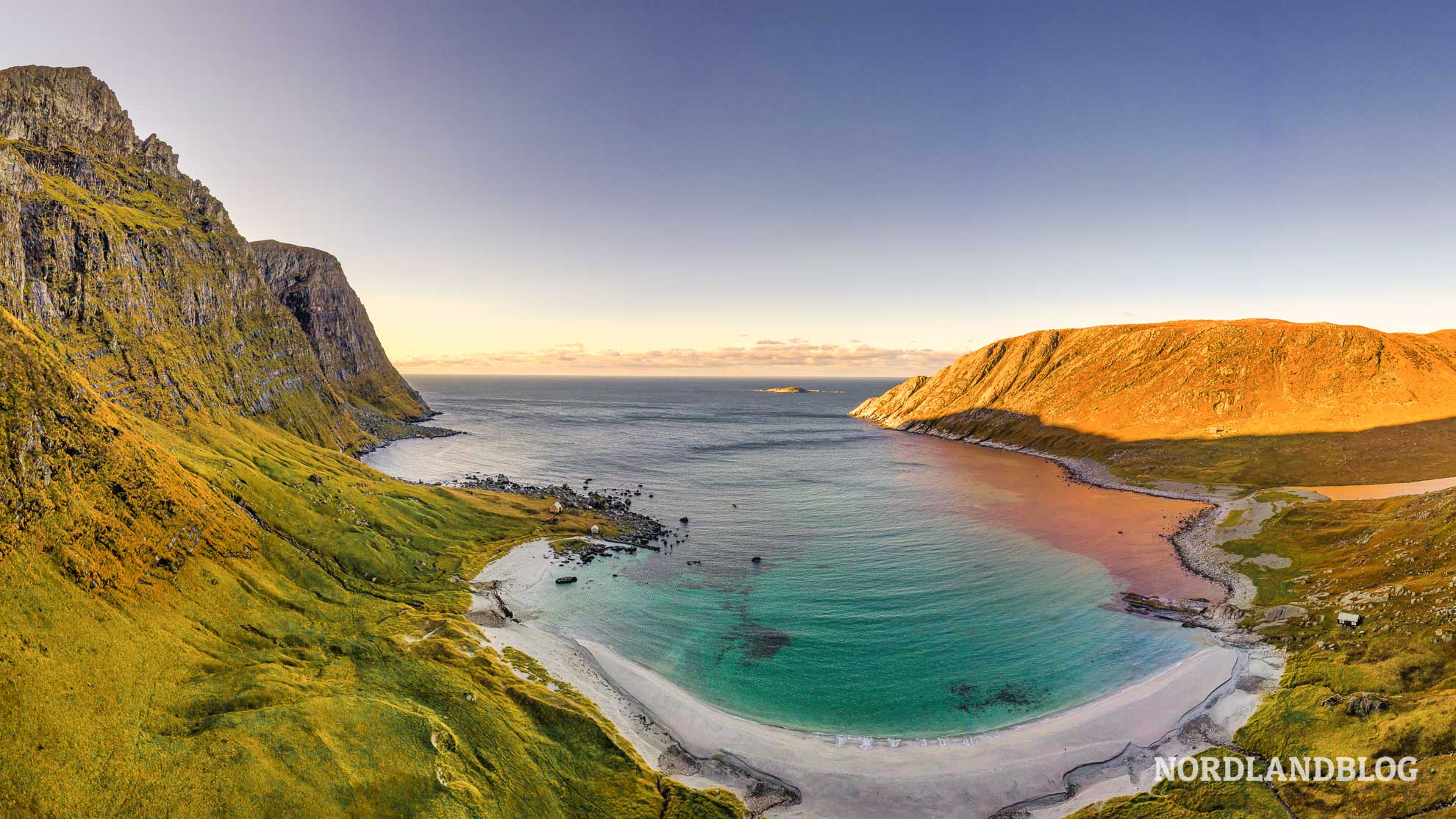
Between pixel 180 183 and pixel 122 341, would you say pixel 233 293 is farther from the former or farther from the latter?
pixel 122 341

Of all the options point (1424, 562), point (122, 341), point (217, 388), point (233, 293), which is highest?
point (233, 293)

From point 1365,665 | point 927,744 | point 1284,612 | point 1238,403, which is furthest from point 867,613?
point 1238,403

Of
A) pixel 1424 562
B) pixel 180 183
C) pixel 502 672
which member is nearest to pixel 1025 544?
pixel 1424 562

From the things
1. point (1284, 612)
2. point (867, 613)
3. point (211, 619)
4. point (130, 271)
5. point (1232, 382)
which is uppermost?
point (130, 271)

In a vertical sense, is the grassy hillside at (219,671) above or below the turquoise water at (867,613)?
above

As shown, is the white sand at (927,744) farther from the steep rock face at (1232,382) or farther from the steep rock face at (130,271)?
the steep rock face at (1232,382)

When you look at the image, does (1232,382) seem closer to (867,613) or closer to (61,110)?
(867,613)

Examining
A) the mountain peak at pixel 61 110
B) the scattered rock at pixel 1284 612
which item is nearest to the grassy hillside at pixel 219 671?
the scattered rock at pixel 1284 612
